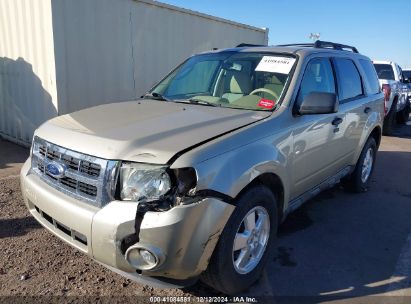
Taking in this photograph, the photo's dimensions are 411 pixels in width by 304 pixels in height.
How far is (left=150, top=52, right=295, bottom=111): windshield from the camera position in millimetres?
3536

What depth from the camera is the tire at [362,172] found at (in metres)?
5.22

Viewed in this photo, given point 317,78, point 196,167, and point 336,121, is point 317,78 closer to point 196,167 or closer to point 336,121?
point 336,121

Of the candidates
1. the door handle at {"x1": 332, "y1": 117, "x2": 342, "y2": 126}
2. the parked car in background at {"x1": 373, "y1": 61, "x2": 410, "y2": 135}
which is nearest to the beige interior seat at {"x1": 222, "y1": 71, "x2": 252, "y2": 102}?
the door handle at {"x1": 332, "y1": 117, "x2": 342, "y2": 126}

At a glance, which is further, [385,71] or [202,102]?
[385,71]

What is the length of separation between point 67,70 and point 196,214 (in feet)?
16.6

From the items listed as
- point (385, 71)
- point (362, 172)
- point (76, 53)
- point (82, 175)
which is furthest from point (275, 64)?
point (385, 71)

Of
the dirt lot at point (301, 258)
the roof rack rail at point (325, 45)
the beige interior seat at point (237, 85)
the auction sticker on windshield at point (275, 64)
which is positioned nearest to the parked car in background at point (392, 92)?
the roof rack rail at point (325, 45)

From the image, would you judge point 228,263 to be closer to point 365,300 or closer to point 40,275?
point 365,300

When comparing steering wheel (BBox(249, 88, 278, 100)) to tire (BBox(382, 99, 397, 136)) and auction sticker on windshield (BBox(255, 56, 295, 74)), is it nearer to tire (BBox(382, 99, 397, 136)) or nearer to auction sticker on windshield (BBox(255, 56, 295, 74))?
auction sticker on windshield (BBox(255, 56, 295, 74))

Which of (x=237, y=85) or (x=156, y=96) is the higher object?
(x=237, y=85)

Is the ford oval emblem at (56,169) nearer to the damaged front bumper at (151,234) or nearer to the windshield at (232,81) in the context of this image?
the damaged front bumper at (151,234)

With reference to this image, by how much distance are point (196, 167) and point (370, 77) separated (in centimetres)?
404

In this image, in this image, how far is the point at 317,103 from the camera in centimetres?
329

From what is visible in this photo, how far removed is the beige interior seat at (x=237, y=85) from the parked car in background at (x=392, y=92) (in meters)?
7.58
